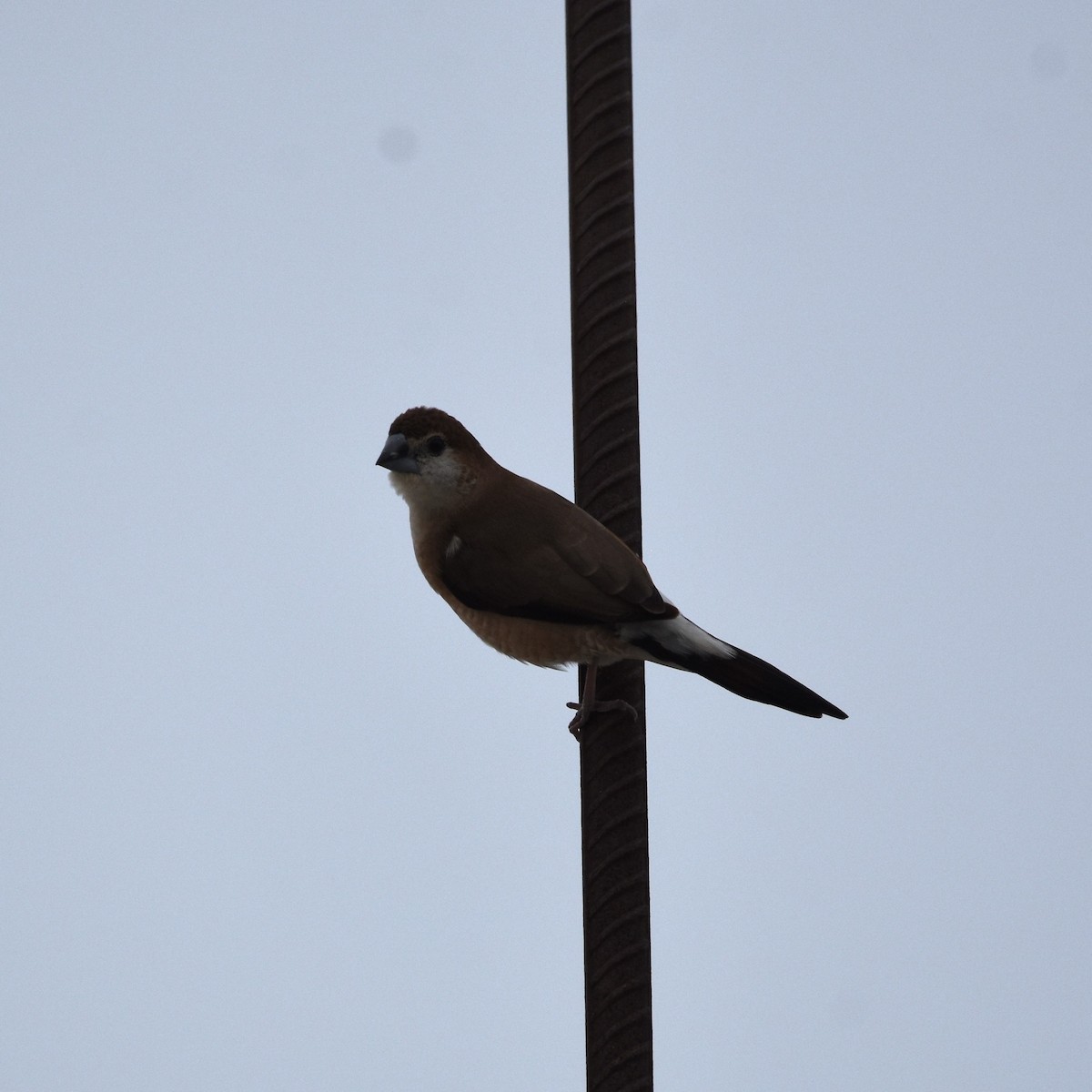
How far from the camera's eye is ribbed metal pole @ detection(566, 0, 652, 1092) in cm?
191

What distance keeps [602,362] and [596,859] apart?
31.2 inches

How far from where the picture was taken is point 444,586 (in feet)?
7.37

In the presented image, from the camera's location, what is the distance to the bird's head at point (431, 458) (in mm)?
2170

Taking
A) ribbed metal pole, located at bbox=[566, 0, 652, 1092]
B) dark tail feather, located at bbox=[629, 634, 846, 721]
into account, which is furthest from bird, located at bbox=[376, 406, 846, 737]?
ribbed metal pole, located at bbox=[566, 0, 652, 1092]

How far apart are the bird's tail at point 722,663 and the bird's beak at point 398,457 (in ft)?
1.56

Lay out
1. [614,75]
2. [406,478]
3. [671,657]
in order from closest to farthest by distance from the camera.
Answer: [614,75] < [671,657] < [406,478]

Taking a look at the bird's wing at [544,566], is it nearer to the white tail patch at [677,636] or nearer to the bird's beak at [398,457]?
the white tail patch at [677,636]

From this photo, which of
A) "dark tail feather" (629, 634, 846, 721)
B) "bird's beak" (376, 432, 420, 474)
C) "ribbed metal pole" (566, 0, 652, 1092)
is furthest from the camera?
"bird's beak" (376, 432, 420, 474)

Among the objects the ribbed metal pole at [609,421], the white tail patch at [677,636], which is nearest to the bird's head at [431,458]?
the ribbed metal pole at [609,421]

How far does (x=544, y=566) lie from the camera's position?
209cm

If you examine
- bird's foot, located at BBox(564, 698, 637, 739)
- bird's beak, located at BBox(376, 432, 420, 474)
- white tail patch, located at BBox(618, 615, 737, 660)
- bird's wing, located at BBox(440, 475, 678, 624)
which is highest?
bird's beak, located at BBox(376, 432, 420, 474)

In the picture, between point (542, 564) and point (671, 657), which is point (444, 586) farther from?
point (671, 657)

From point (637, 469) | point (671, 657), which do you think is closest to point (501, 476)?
point (637, 469)

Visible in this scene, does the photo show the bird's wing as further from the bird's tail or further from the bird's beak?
the bird's beak
